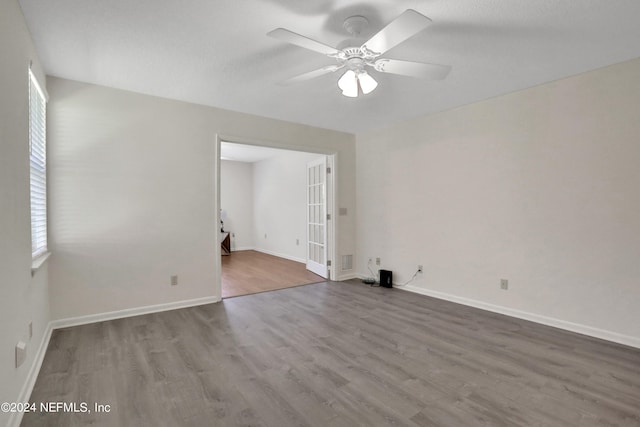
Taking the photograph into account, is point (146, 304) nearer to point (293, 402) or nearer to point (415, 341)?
point (293, 402)

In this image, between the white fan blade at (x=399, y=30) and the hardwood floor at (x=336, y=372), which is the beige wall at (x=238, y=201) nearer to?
the hardwood floor at (x=336, y=372)

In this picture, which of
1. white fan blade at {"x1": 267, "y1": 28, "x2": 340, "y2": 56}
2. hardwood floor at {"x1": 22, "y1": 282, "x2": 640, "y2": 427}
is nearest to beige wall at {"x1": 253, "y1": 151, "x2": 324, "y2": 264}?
hardwood floor at {"x1": 22, "y1": 282, "x2": 640, "y2": 427}

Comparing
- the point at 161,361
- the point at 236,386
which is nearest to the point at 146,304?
the point at 161,361

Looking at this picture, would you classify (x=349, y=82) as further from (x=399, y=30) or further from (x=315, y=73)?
(x=399, y=30)

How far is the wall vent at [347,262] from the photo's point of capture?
5.00 metres

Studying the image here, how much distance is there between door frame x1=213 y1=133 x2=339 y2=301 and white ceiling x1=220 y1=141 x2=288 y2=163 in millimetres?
1946

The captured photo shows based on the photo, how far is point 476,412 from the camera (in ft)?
5.67

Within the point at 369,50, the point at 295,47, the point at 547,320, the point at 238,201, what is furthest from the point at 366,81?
the point at 238,201

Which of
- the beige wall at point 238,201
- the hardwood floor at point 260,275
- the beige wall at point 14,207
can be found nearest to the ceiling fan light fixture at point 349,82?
the beige wall at point 14,207

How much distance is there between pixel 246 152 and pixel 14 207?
18.4 ft

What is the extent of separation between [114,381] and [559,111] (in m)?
4.37

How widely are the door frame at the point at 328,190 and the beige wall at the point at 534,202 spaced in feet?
3.15

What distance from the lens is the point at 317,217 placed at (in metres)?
5.39

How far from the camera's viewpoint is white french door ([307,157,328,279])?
5.08 meters
